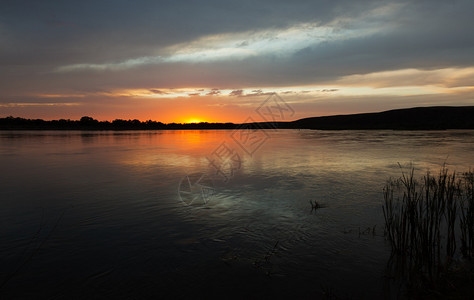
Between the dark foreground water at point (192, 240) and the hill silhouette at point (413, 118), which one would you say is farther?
the hill silhouette at point (413, 118)

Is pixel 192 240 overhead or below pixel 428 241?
below

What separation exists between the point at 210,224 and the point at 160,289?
150 inches

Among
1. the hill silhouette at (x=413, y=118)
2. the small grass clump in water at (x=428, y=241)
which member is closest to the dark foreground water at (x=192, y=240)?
the small grass clump in water at (x=428, y=241)

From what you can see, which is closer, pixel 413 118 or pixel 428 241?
pixel 428 241

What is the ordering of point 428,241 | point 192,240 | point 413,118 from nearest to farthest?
point 428,241 < point 192,240 < point 413,118

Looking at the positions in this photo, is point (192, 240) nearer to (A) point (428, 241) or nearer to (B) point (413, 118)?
(A) point (428, 241)

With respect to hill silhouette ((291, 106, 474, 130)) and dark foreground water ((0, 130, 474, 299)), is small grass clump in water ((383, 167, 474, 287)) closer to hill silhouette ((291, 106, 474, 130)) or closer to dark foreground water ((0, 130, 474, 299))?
dark foreground water ((0, 130, 474, 299))

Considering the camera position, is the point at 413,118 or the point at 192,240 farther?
the point at 413,118

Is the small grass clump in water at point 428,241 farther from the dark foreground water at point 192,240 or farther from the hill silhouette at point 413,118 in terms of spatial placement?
the hill silhouette at point 413,118

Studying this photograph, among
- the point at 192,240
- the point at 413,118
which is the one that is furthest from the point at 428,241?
the point at 413,118

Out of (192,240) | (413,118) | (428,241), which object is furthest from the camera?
(413,118)

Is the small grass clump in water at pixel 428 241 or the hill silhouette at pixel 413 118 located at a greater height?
the hill silhouette at pixel 413 118

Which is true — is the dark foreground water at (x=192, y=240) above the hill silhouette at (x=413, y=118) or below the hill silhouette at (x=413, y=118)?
below

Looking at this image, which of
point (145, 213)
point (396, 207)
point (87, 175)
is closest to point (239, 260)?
point (145, 213)
